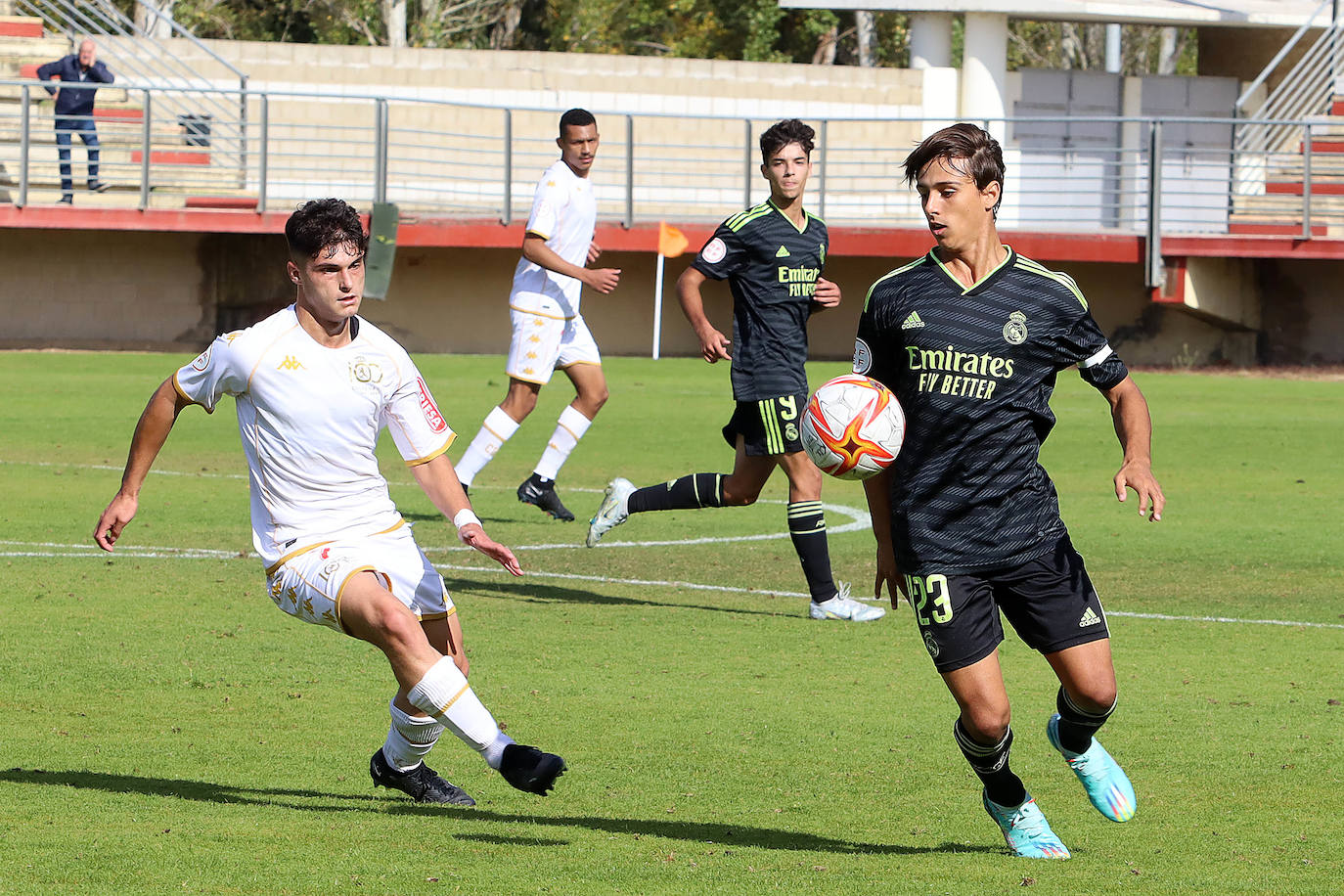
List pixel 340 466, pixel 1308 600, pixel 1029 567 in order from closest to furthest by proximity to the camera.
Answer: pixel 1029 567, pixel 340 466, pixel 1308 600

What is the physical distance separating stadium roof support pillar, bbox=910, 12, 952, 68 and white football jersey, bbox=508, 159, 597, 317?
25.2 m

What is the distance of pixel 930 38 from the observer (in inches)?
1425

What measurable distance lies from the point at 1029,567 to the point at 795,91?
105ft

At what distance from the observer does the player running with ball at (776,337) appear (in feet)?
30.6

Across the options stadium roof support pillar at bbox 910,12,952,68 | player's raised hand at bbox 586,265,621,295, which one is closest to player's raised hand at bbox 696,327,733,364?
player's raised hand at bbox 586,265,621,295

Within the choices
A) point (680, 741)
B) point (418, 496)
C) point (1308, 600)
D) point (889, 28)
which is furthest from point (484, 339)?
point (889, 28)

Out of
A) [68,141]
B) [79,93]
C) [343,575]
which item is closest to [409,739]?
[343,575]

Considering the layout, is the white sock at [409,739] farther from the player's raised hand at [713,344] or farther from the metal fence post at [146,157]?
the metal fence post at [146,157]

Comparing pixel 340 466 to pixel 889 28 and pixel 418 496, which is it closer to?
pixel 418 496

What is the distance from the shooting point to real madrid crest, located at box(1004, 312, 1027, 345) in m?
5.18

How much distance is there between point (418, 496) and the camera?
544 inches

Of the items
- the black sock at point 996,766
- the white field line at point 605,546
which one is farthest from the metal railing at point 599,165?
the black sock at point 996,766

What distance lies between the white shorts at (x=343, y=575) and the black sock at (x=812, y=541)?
12.8 ft

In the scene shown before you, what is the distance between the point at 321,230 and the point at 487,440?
22.2 feet
